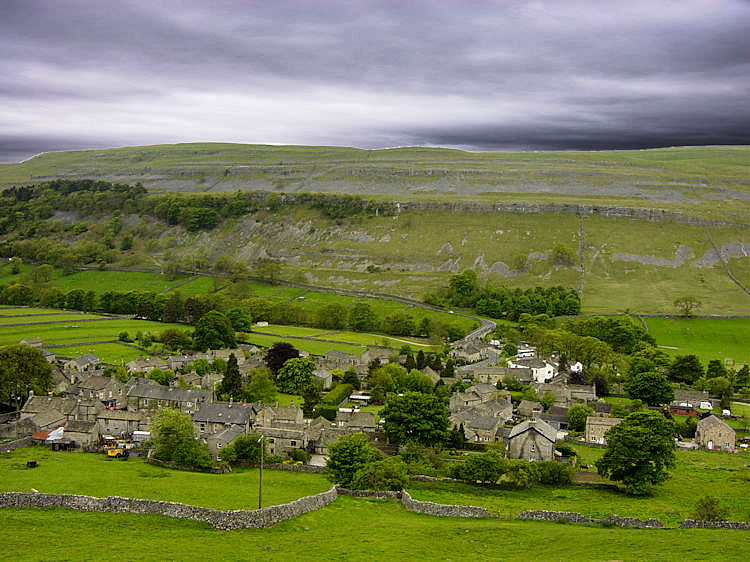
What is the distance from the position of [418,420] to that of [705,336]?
6461 centimetres

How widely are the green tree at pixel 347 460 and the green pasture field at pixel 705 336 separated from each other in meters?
60.9

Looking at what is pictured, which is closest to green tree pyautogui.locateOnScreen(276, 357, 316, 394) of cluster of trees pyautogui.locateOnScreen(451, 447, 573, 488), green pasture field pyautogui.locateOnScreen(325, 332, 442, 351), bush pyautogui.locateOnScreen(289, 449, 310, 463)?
bush pyautogui.locateOnScreen(289, 449, 310, 463)

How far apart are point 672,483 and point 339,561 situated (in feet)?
89.0

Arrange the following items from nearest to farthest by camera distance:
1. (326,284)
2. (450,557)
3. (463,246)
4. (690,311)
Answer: (450,557) < (690,311) < (326,284) < (463,246)

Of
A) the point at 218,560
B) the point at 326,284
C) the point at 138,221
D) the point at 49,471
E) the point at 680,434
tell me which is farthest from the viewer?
the point at 138,221

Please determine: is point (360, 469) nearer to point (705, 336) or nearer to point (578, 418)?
point (578, 418)

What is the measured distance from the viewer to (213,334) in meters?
83.5

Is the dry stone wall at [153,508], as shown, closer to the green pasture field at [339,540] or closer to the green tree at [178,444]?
the green pasture field at [339,540]

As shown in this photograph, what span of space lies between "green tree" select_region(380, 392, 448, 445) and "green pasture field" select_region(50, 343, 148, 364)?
119 ft

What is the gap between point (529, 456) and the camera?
48438 millimetres

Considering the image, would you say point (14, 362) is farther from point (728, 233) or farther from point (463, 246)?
point (728, 233)

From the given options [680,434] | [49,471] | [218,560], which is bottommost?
[680,434]

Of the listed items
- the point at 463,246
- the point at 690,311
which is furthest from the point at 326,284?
the point at 690,311

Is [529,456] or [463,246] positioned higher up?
[463,246]
